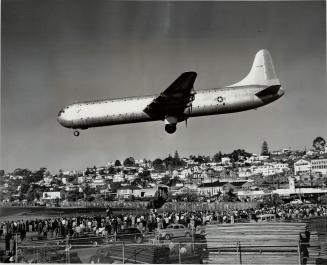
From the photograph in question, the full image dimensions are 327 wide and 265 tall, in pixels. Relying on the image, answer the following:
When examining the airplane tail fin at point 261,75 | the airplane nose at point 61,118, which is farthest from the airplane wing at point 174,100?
the airplane nose at point 61,118

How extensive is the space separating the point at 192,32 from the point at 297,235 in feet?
19.3

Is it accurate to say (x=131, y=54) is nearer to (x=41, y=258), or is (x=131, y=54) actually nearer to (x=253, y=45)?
(x=253, y=45)

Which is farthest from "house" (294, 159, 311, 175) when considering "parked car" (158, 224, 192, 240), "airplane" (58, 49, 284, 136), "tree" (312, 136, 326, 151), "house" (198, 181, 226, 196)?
"parked car" (158, 224, 192, 240)

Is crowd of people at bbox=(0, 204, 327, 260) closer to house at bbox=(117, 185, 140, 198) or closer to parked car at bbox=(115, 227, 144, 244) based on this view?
parked car at bbox=(115, 227, 144, 244)

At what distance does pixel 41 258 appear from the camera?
10156mm

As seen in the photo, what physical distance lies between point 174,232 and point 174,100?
13.0 ft

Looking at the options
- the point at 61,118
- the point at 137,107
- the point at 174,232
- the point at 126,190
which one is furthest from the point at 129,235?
the point at 126,190

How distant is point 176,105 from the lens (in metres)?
13.1

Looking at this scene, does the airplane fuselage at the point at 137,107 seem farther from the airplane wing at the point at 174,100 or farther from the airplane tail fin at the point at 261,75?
the airplane tail fin at the point at 261,75

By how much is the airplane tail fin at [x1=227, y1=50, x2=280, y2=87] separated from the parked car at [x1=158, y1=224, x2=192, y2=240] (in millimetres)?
4723

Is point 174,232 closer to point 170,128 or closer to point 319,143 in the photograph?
point 170,128

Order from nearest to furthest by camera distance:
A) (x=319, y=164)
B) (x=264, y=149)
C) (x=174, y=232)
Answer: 1. (x=174, y=232)
2. (x=319, y=164)
3. (x=264, y=149)

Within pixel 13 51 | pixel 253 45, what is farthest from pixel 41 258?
pixel 253 45

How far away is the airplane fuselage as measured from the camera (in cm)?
1299
